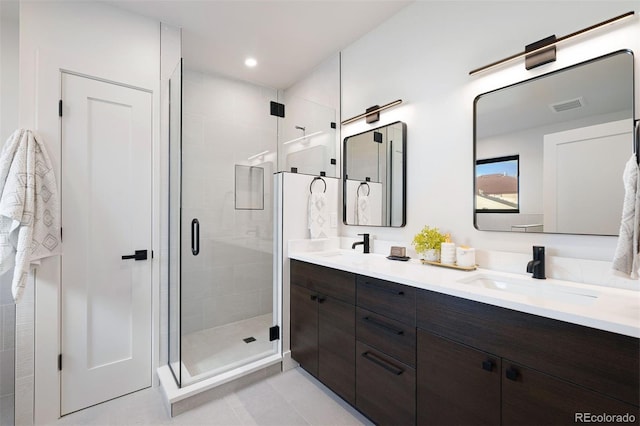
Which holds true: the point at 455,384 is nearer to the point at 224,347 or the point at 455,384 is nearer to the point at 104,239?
the point at 224,347

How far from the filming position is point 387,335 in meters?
1.58

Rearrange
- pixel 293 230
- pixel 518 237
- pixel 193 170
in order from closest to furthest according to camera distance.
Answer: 1. pixel 518 237
2. pixel 193 170
3. pixel 293 230

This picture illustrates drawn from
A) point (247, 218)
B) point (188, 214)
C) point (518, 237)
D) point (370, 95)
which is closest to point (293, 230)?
point (247, 218)

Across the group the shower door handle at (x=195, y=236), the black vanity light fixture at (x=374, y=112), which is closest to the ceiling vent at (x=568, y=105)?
the black vanity light fixture at (x=374, y=112)

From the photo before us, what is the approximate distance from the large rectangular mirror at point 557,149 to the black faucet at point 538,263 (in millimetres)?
129

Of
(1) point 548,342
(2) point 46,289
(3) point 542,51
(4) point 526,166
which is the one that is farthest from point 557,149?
(2) point 46,289

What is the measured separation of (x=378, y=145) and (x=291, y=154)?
0.74m

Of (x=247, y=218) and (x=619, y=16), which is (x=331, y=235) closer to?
(x=247, y=218)

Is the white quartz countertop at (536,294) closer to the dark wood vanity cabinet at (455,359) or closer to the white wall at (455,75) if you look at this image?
the dark wood vanity cabinet at (455,359)

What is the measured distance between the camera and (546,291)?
1.39m

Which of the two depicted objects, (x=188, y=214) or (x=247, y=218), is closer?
(x=188, y=214)

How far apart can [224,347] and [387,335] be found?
4.84 ft

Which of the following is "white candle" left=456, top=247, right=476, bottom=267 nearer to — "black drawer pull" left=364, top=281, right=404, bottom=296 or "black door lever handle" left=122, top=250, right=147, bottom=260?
"black drawer pull" left=364, top=281, right=404, bottom=296

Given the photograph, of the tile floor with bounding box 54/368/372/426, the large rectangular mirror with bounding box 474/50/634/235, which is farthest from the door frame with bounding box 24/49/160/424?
the large rectangular mirror with bounding box 474/50/634/235
